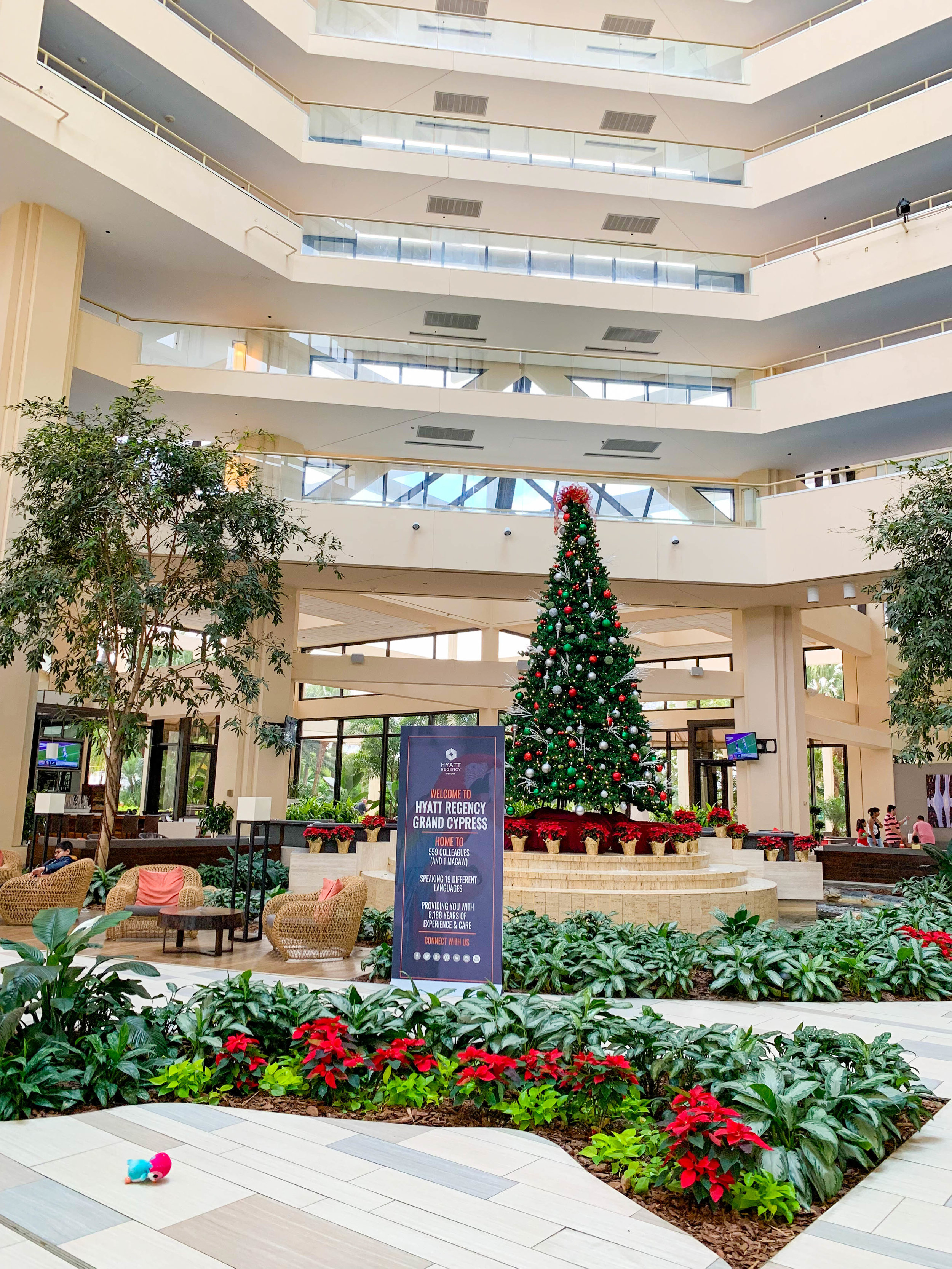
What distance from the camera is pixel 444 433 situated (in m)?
18.3

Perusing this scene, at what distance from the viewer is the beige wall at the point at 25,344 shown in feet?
40.3

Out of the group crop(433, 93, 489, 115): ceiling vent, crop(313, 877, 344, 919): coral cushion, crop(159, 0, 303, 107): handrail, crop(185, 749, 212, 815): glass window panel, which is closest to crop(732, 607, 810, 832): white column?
crop(433, 93, 489, 115): ceiling vent

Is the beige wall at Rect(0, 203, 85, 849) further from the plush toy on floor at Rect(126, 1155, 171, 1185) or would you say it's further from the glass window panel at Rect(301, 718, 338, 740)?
the glass window panel at Rect(301, 718, 338, 740)

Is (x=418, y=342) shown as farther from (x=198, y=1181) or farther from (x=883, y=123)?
(x=198, y=1181)

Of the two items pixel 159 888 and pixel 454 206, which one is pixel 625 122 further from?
pixel 159 888

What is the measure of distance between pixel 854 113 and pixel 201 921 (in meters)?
18.6

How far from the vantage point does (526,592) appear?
18.4m

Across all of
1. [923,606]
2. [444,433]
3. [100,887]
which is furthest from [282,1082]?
[444,433]

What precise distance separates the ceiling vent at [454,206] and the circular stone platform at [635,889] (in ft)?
45.4

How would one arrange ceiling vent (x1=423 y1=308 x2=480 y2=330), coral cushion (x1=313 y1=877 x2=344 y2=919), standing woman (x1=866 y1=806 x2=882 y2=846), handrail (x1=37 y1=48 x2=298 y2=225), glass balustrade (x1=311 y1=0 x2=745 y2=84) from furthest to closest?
standing woman (x1=866 y1=806 x2=882 y2=846)
glass balustrade (x1=311 y1=0 x2=745 y2=84)
ceiling vent (x1=423 y1=308 x2=480 y2=330)
handrail (x1=37 y1=48 x2=298 y2=225)
coral cushion (x1=313 y1=877 x2=344 y2=919)

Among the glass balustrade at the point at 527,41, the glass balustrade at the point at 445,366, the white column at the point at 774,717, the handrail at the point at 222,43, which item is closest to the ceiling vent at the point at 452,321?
the glass balustrade at the point at 445,366

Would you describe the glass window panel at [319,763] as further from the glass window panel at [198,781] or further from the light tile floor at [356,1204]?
the light tile floor at [356,1204]

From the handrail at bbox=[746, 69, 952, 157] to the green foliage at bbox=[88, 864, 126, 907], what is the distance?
17.2 metres

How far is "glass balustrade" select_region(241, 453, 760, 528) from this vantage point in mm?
16078
